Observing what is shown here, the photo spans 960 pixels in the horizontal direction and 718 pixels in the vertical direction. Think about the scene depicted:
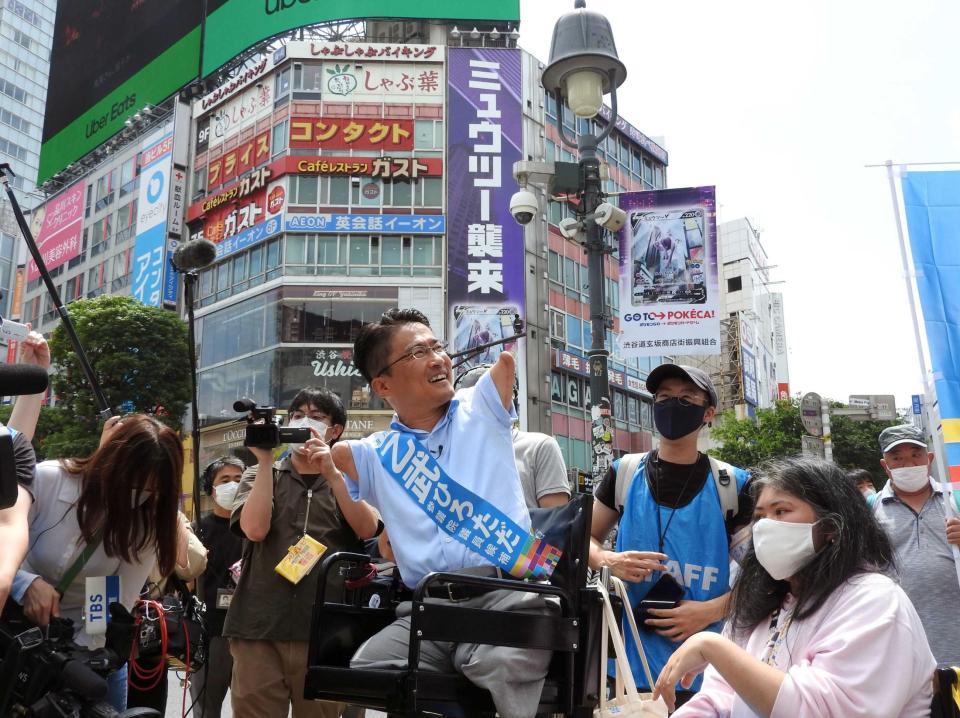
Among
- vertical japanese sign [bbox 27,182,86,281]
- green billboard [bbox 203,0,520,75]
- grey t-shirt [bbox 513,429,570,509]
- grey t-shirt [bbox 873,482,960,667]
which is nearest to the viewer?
grey t-shirt [bbox 513,429,570,509]

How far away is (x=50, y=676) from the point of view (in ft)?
8.07

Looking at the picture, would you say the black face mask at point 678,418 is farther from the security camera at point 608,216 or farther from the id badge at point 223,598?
the security camera at point 608,216

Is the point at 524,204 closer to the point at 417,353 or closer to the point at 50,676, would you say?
the point at 417,353

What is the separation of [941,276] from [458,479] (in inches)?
92.8

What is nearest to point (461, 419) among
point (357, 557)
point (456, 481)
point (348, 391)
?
point (456, 481)

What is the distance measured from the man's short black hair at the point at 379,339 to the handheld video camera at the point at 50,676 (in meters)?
1.27

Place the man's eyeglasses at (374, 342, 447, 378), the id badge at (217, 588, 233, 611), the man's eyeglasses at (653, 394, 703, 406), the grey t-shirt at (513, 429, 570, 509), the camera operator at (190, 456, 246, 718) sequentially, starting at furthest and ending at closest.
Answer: the camera operator at (190, 456, 246, 718)
the id badge at (217, 588, 233, 611)
the grey t-shirt at (513, 429, 570, 509)
the man's eyeglasses at (653, 394, 703, 406)
the man's eyeglasses at (374, 342, 447, 378)

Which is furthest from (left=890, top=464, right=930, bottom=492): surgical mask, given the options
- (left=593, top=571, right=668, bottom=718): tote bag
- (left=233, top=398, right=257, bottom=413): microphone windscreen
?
(left=233, top=398, right=257, bottom=413): microphone windscreen

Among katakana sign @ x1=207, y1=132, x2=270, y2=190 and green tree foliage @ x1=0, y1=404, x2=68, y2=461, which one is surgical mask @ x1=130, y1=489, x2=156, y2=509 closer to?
green tree foliage @ x1=0, y1=404, x2=68, y2=461

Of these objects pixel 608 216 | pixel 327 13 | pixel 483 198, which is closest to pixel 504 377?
pixel 608 216

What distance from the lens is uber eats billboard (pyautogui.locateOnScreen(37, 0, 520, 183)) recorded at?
36.1 m

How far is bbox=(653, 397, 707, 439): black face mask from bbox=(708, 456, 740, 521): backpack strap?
196mm

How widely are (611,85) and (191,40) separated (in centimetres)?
3985

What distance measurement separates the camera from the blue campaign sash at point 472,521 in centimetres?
251
